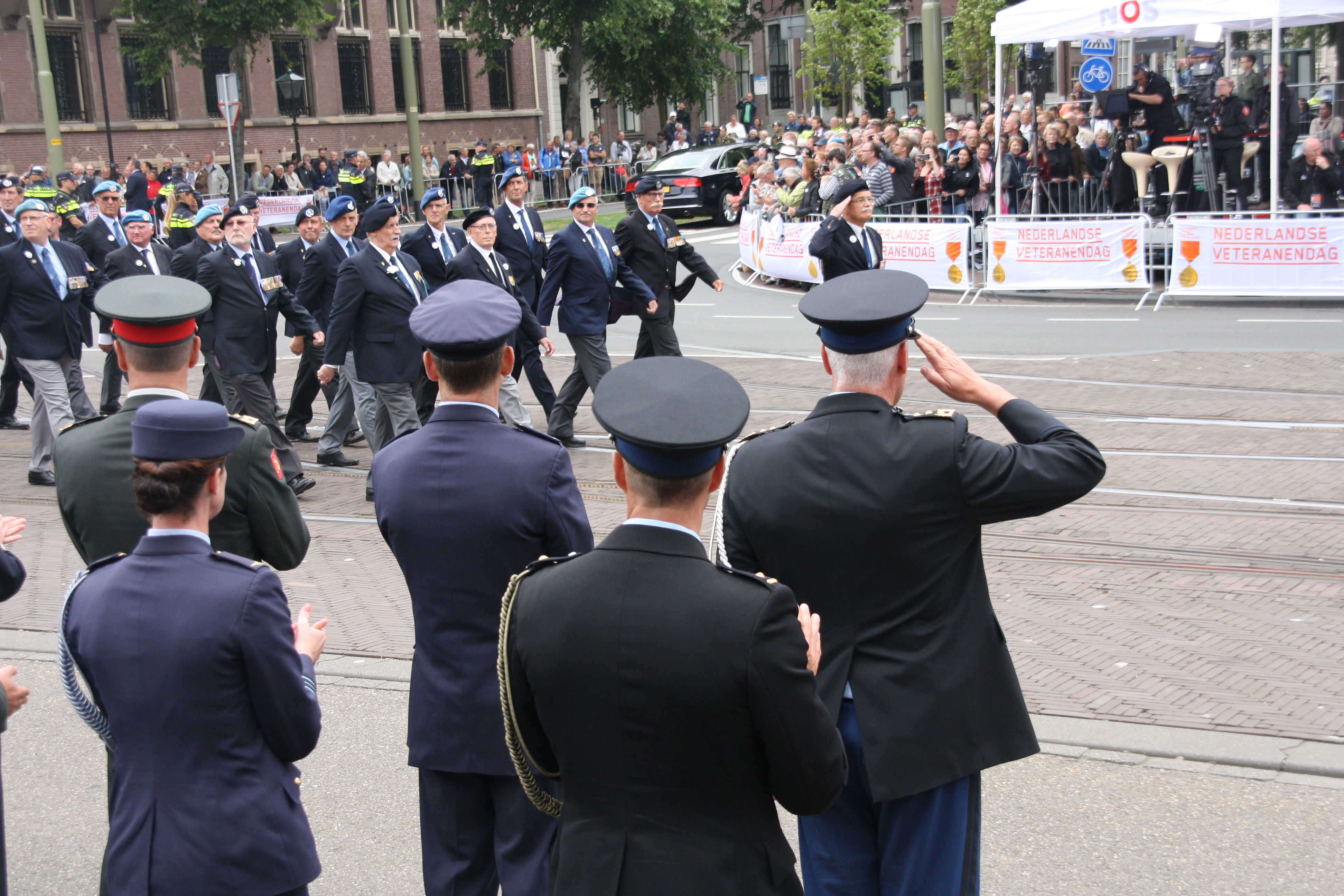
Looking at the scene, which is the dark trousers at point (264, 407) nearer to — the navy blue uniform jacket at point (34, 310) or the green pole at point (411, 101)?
the navy blue uniform jacket at point (34, 310)

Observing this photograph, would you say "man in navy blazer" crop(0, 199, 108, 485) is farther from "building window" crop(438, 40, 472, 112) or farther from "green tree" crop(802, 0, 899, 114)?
"building window" crop(438, 40, 472, 112)

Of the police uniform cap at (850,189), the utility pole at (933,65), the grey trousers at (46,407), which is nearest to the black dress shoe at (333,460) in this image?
the grey trousers at (46,407)

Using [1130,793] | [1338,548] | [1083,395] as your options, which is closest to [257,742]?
[1130,793]

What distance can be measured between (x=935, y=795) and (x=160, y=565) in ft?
5.85

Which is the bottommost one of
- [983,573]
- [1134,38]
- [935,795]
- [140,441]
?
[935,795]

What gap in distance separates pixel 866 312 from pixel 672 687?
1115mm

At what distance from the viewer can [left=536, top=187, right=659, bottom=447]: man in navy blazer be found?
10.7m

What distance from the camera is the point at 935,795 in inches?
121

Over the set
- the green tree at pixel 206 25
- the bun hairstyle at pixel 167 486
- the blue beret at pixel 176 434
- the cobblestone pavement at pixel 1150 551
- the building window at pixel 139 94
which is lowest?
the cobblestone pavement at pixel 1150 551

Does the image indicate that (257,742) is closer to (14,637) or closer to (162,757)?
(162,757)

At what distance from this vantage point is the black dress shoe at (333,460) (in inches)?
424

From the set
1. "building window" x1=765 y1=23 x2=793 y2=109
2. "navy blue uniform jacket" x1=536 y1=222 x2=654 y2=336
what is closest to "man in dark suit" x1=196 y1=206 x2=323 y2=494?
"navy blue uniform jacket" x1=536 y1=222 x2=654 y2=336

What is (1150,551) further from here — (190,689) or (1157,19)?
(1157,19)

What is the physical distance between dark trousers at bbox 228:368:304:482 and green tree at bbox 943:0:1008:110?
3169 centimetres
